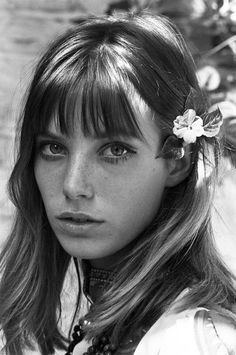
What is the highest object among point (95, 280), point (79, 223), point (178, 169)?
point (178, 169)

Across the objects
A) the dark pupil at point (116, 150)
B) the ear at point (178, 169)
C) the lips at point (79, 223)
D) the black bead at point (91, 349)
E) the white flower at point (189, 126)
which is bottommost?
the black bead at point (91, 349)

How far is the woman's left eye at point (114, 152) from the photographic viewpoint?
2.00 metres

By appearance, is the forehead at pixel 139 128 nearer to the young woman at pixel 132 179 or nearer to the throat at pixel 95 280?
the young woman at pixel 132 179

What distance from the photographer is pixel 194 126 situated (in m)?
2.12

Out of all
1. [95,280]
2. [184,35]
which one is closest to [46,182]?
[95,280]

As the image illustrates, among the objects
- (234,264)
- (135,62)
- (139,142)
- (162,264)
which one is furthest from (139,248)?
(234,264)

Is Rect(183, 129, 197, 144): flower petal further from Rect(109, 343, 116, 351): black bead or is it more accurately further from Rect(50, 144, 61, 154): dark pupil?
Rect(109, 343, 116, 351): black bead

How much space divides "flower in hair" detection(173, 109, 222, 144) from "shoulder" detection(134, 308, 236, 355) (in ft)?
1.22

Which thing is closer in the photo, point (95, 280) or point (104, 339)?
point (104, 339)

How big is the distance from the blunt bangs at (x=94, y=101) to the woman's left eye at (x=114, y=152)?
2 cm

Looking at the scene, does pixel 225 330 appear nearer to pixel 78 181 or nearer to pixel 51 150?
pixel 78 181

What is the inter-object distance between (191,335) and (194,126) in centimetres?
46

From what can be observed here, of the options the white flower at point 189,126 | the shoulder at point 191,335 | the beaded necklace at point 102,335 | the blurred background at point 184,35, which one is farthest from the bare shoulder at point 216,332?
the blurred background at point 184,35

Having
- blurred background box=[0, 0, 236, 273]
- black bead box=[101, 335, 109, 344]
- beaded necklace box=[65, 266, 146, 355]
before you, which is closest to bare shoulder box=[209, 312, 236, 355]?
beaded necklace box=[65, 266, 146, 355]
